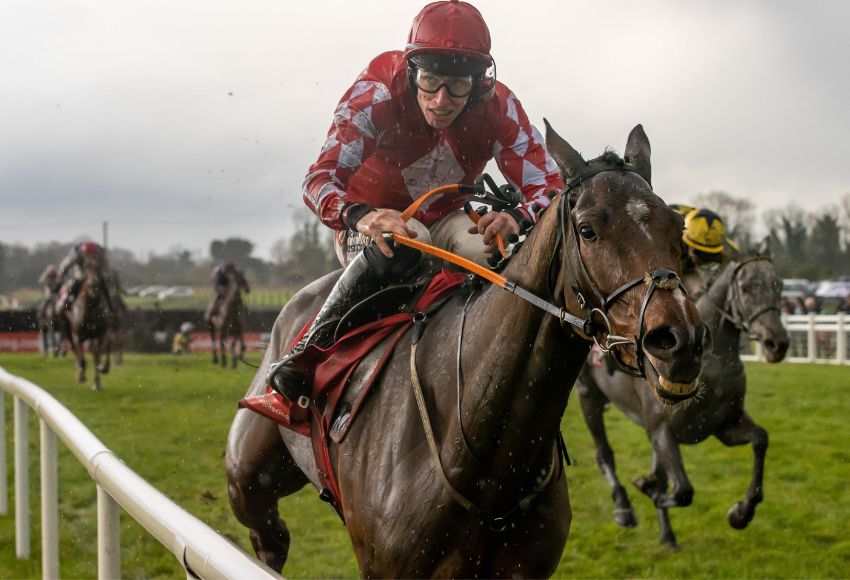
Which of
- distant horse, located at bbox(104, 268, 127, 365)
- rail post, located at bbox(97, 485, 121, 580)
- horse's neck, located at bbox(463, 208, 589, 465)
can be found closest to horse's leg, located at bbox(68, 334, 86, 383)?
distant horse, located at bbox(104, 268, 127, 365)

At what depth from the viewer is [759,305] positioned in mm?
6723

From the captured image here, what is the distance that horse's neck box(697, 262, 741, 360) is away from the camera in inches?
259

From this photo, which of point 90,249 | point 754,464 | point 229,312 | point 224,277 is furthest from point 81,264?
point 754,464

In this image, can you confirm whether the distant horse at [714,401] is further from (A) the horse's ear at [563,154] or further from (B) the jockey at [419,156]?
(A) the horse's ear at [563,154]

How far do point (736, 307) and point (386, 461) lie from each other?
4521mm

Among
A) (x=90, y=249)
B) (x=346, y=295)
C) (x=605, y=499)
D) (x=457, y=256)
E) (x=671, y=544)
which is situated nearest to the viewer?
(x=457, y=256)

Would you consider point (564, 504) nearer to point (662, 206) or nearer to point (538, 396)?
point (538, 396)

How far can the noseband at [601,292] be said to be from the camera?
83.3 inches

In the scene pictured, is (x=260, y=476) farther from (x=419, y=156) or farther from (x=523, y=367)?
(x=523, y=367)

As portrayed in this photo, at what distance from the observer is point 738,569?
18.9ft

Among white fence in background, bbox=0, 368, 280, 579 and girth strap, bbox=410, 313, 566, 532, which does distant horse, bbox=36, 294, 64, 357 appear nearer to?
white fence in background, bbox=0, 368, 280, 579

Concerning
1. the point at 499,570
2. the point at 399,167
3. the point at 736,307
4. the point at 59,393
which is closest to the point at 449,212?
the point at 399,167

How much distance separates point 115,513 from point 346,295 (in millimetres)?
997

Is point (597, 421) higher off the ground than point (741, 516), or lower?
higher
